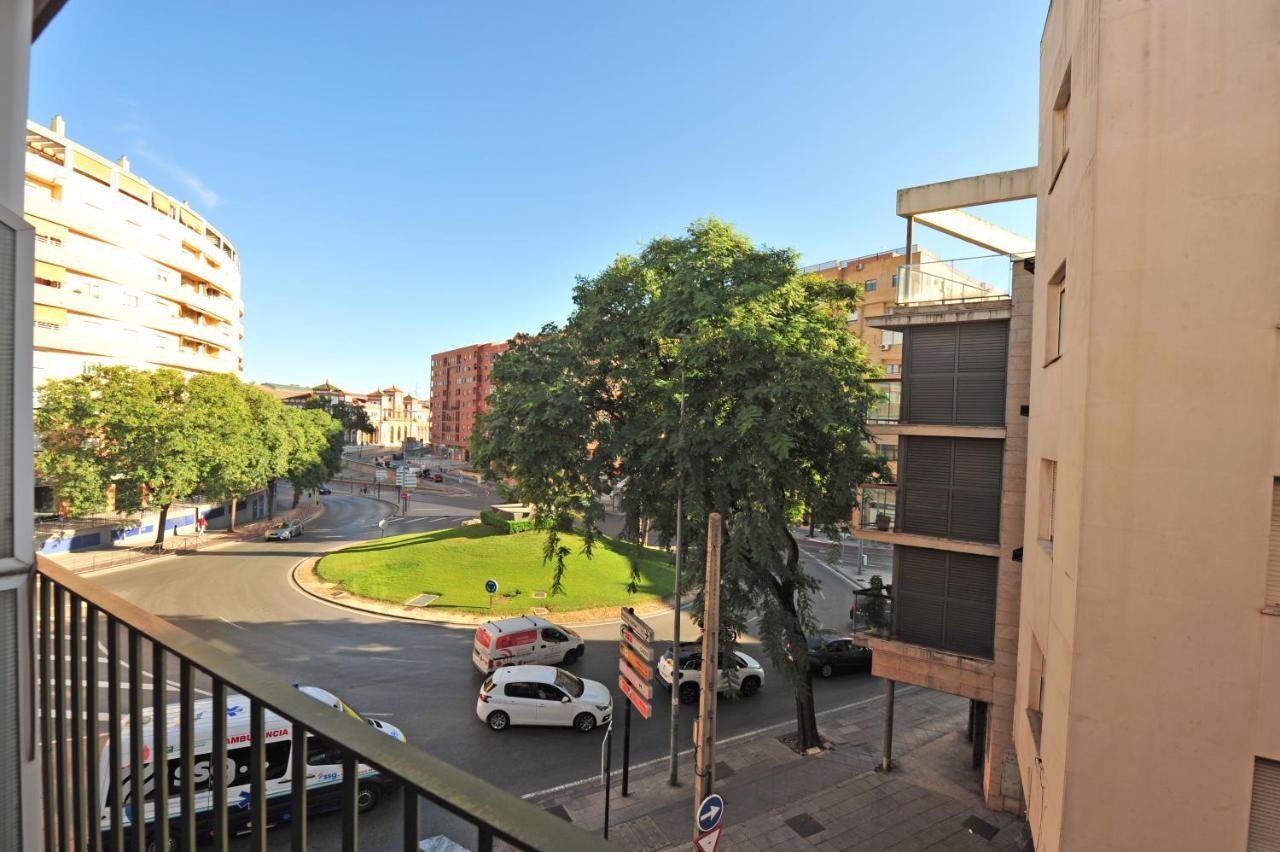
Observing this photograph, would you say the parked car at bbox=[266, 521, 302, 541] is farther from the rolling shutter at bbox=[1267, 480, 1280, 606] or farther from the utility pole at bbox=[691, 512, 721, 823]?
the rolling shutter at bbox=[1267, 480, 1280, 606]

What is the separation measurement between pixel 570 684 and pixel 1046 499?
10.4 metres

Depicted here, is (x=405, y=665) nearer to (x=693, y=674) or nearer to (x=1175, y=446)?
(x=693, y=674)

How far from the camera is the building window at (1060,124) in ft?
25.9

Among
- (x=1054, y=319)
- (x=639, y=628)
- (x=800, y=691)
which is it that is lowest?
(x=800, y=691)

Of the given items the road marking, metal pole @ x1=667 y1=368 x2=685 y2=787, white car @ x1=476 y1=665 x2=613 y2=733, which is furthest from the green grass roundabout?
metal pole @ x1=667 y1=368 x2=685 y2=787

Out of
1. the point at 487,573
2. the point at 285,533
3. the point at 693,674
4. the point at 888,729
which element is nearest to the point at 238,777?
the point at 888,729

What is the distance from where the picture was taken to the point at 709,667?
9906mm

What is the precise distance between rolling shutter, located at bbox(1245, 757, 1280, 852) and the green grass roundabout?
686 inches

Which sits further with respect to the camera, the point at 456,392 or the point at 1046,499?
the point at 456,392

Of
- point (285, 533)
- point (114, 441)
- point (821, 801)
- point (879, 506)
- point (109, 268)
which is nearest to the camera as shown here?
point (821, 801)

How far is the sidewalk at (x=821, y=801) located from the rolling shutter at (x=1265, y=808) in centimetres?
615

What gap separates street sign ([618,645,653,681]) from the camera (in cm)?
1039

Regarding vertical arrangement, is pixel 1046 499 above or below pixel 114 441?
above

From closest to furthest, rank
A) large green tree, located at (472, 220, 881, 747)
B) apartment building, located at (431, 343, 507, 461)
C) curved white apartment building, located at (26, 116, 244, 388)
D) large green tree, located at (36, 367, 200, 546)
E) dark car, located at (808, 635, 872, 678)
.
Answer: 1. large green tree, located at (472, 220, 881, 747)
2. dark car, located at (808, 635, 872, 678)
3. large green tree, located at (36, 367, 200, 546)
4. curved white apartment building, located at (26, 116, 244, 388)
5. apartment building, located at (431, 343, 507, 461)
